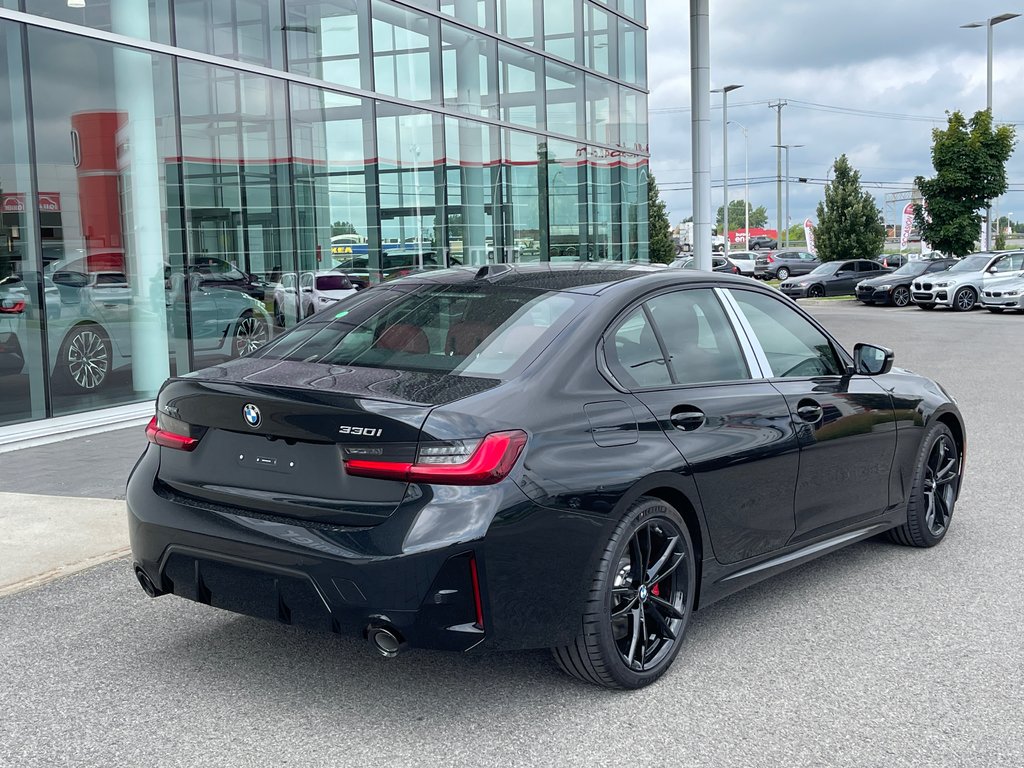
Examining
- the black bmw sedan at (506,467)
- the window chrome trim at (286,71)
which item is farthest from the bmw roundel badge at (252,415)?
the window chrome trim at (286,71)

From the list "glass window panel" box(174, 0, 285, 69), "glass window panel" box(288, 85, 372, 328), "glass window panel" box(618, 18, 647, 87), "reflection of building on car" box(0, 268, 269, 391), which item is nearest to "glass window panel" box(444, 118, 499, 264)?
"glass window panel" box(288, 85, 372, 328)

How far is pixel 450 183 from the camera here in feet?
60.7

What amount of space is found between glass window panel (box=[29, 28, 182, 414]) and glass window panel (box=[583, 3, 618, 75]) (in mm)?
11665

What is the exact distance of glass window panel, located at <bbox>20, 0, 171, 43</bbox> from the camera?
10.9m

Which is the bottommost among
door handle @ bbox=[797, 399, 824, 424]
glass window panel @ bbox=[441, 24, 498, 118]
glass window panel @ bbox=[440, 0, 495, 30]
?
door handle @ bbox=[797, 399, 824, 424]

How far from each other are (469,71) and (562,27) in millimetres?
3402

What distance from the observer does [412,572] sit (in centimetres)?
347

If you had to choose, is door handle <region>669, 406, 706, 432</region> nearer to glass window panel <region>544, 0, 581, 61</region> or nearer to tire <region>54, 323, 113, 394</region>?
tire <region>54, 323, 113, 394</region>

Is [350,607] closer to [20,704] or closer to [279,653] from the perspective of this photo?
[279,653]

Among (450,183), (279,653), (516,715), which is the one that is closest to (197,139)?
(450,183)

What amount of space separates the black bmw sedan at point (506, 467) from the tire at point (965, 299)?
28.2 metres

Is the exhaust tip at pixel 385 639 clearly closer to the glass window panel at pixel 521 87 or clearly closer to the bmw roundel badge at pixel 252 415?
the bmw roundel badge at pixel 252 415

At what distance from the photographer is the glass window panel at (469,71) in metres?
18.2

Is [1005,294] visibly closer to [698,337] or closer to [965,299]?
[965,299]
